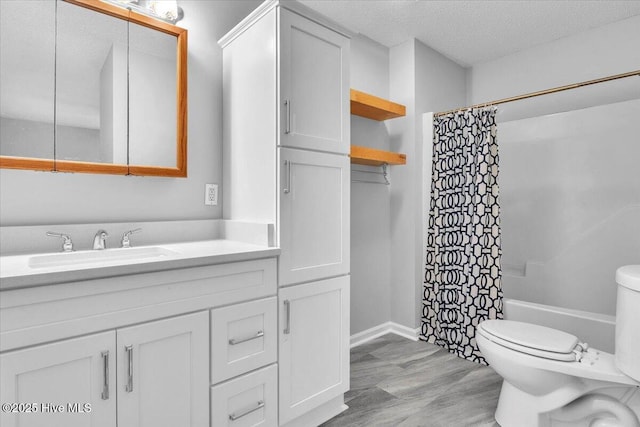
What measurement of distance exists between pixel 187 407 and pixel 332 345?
758 mm

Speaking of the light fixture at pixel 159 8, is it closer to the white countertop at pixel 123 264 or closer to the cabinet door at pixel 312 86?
the cabinet door at pixel 312 86

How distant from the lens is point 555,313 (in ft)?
7.07

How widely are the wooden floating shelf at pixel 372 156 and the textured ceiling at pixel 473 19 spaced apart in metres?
1.00

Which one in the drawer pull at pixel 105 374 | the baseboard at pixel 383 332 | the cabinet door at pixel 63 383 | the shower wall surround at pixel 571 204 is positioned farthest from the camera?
the baseboard at pixel 383 332

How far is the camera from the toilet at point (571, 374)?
1.40 m

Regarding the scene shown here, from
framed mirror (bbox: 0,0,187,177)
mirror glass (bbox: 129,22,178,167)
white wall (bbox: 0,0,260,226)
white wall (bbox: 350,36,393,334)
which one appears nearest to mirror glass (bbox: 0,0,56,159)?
framed mirror (bbox: 0,0,187,177)

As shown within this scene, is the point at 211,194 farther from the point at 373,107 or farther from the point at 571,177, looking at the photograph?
the point at 571,177

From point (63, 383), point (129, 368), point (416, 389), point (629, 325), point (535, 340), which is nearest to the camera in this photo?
point (63, 383)

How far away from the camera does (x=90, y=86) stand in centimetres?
157

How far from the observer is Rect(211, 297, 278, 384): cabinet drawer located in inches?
53.6

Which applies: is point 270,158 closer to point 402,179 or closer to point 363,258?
point 363,258

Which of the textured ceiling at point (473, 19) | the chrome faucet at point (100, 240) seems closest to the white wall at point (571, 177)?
the textured ceiling at point (473, 19)

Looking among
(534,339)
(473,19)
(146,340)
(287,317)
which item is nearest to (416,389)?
A: (534,339)

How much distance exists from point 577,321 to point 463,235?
33.6 inches
